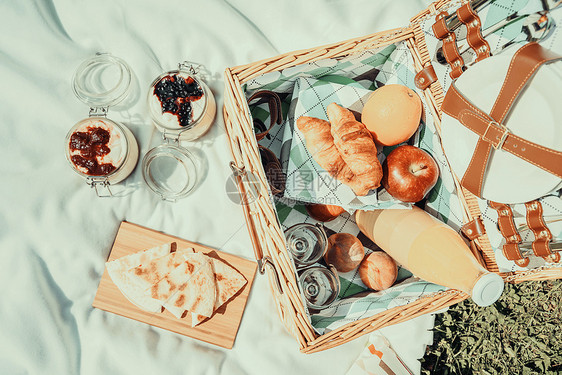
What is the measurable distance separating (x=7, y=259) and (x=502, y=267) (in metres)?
0.95

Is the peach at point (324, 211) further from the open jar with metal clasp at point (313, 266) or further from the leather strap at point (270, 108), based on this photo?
the leather strap at point (270, 108)

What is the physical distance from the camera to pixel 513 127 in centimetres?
59

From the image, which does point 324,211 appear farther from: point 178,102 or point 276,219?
point 178,102

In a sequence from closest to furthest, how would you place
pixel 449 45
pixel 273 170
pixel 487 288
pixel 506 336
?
pixel 487 288
pixel 449 45
pixel 273 170
pixel 506 336

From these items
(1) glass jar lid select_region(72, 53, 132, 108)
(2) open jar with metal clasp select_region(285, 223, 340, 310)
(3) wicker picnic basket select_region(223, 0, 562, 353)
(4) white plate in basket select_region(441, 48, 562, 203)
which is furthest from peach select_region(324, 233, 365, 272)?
(1) glass jar lid select_region(72, 53, 132, 108)

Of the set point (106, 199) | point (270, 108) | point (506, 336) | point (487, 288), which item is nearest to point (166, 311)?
point (106, 199)

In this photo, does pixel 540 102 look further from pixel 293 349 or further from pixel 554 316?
pixel 554 316

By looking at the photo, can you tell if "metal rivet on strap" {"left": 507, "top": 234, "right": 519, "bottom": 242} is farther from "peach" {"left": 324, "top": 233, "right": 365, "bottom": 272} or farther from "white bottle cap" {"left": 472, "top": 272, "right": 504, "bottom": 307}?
"peach" {"left": 324, "top": 233, "right": 365, "bottom": 272}

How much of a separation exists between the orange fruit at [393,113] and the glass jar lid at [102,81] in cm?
50

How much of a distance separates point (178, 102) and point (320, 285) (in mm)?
451

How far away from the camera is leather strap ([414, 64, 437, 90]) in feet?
2.35

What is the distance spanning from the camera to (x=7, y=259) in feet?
2.50

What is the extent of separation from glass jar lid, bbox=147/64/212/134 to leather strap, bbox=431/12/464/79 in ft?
1.47

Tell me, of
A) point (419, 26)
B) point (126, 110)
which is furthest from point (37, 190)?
point (419, 26)
